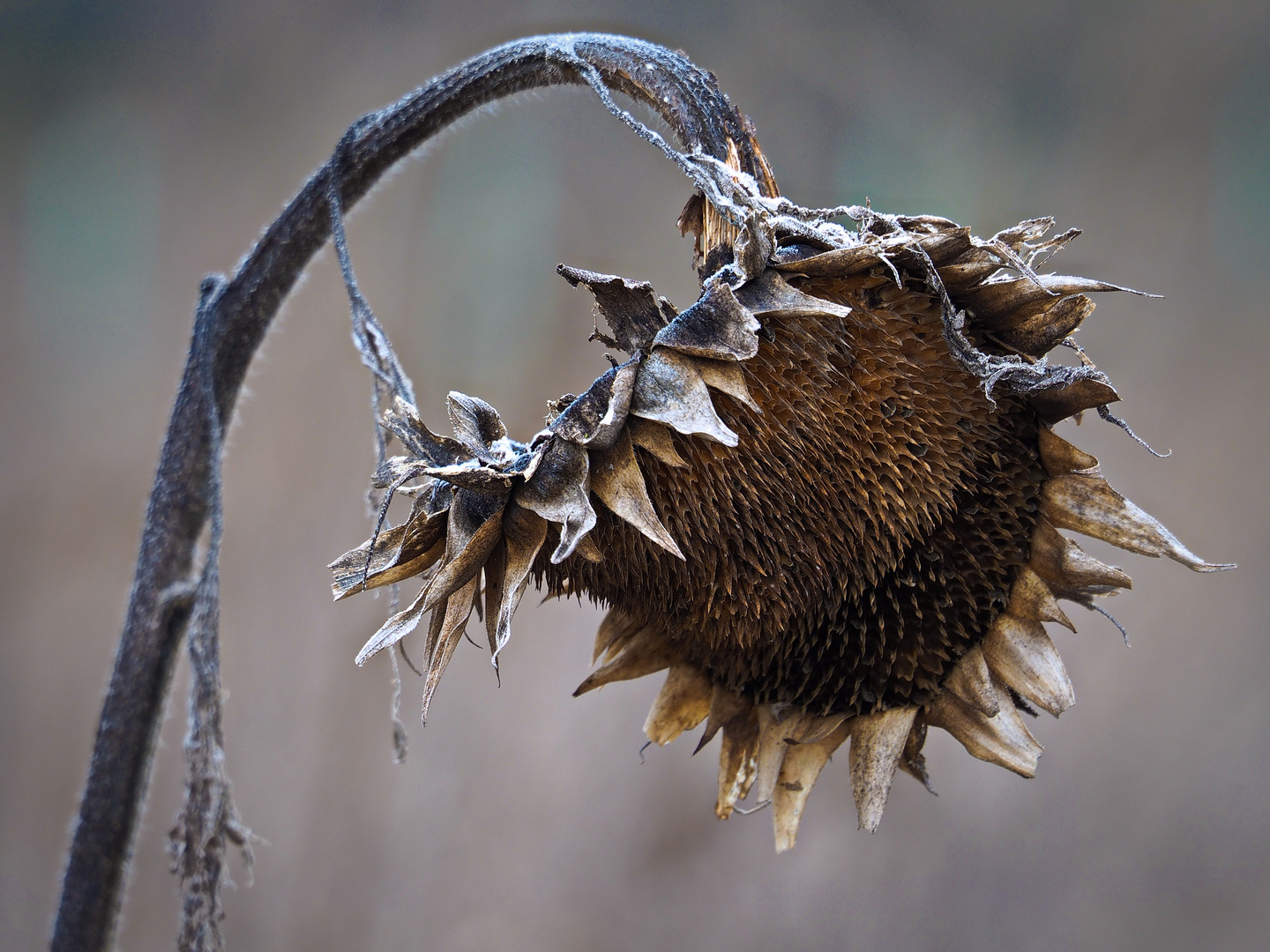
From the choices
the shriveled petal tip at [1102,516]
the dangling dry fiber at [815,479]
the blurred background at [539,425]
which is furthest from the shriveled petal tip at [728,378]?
the blurred background at [539,425]

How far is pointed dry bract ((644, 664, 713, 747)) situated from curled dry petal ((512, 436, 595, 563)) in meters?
0.25

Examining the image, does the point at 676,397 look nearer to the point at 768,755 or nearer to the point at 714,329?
the point at 714,329

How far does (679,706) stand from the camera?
66 cm

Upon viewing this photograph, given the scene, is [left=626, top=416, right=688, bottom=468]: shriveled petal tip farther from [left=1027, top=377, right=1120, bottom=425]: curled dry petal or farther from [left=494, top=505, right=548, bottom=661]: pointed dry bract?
[left=1027, top=377, right=1120, bottom=425]: curled dry petal

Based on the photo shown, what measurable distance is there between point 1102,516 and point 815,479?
18 cm

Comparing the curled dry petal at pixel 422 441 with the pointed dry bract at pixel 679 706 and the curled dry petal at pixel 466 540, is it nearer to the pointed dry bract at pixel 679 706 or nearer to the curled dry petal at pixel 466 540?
the curled dry petal at pixel 466 540

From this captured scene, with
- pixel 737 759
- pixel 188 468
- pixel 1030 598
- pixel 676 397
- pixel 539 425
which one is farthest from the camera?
pixel 539 425

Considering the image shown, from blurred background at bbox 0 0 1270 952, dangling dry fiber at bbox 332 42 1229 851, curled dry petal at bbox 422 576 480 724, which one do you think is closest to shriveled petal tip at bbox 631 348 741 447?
dangling dry fiber at bbox 332 42 1229 851

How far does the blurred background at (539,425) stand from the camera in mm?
1071

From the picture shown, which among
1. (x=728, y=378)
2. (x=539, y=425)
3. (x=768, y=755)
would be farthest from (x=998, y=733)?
(x=539, y=425)

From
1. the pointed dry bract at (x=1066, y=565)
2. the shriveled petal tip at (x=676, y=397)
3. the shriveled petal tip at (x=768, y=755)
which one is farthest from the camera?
the shriveled petal tip at (x=768, y=755)

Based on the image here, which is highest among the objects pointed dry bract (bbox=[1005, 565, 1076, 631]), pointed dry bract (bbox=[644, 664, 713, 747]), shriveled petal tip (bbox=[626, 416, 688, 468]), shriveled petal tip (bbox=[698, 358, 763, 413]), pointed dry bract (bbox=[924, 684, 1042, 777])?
shriveled petal tip (bbox=[698, 358, 763, 413])

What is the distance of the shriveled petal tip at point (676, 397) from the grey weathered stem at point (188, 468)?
264mm

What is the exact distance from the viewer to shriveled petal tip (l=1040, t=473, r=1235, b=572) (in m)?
0.51
